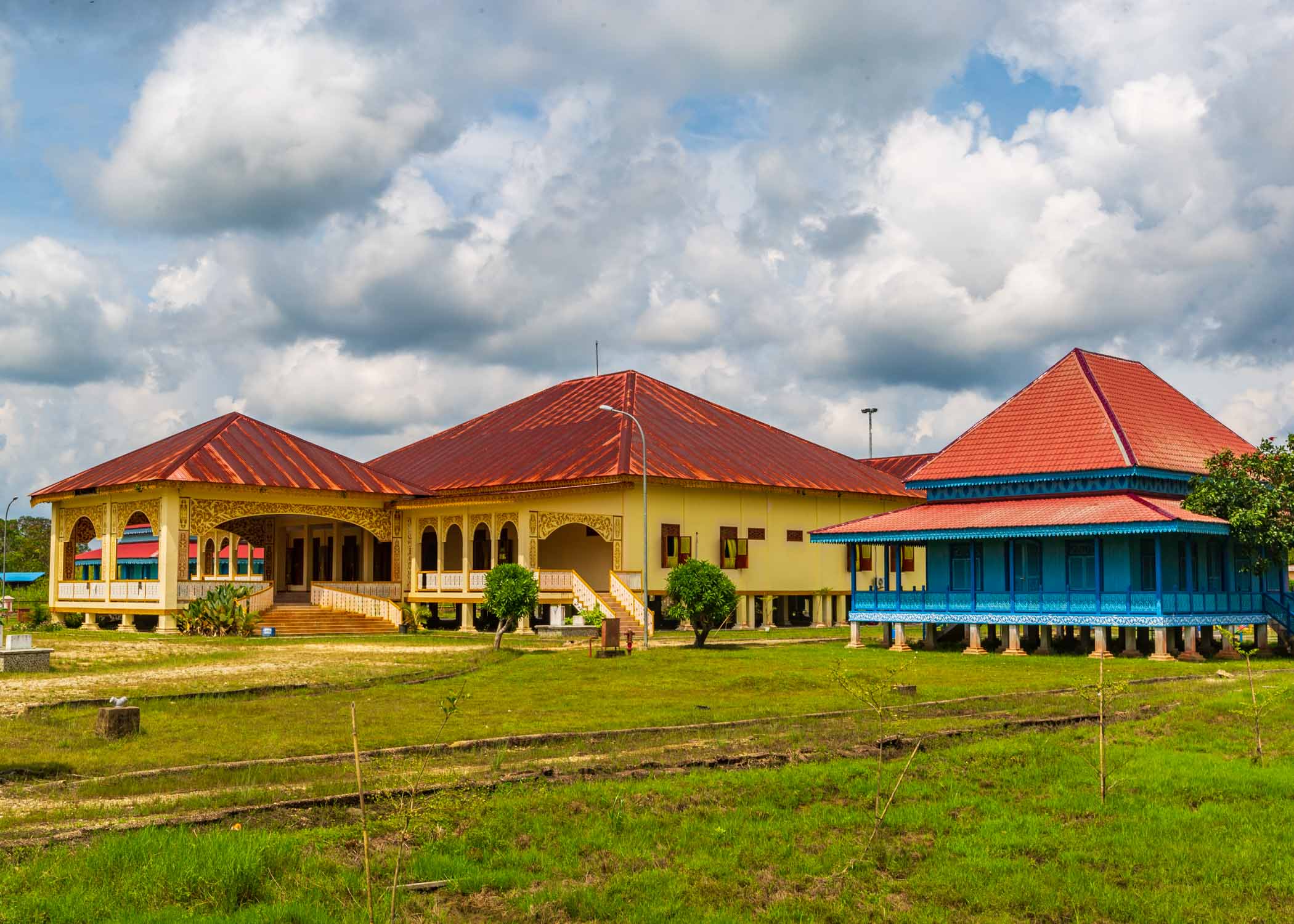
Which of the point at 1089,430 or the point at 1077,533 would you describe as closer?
the point at 1077,533

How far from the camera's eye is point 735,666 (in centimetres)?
2423

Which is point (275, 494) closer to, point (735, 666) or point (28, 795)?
point (735, 666)

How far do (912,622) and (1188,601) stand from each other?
253 inches

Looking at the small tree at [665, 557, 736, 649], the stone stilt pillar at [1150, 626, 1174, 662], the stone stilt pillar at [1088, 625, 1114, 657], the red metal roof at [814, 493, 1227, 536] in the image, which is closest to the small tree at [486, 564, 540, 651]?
the small tree at [665, 557, 736, 649]

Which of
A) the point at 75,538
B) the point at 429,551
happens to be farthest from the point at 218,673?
the point at 429,551

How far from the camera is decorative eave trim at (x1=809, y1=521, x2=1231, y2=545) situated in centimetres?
2692

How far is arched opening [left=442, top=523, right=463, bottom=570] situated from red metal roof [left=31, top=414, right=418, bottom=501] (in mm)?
3965

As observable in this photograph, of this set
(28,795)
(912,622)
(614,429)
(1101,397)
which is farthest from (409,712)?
(614,429)

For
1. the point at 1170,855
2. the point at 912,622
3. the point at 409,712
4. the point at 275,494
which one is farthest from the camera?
the point at 275,494

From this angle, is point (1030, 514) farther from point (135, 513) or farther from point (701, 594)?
point (135, 513)

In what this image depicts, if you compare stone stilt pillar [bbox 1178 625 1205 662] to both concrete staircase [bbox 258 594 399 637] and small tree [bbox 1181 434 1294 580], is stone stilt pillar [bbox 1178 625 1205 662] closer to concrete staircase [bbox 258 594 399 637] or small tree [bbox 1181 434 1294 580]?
small tree [bbox 1181 434 1294 580]

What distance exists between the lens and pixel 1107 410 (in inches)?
1239

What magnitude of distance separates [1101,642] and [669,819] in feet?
65.8

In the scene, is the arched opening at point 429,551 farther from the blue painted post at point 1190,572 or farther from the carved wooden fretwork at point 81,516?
the blue painted post at point 1190,572
